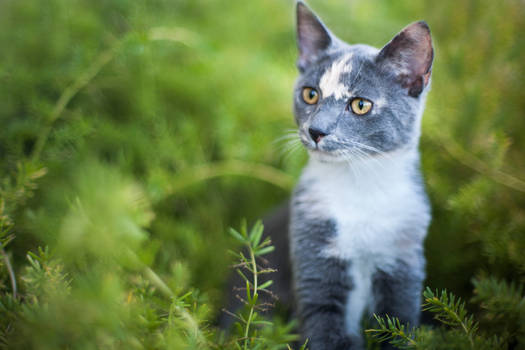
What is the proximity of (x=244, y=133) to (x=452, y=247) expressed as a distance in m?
0.92

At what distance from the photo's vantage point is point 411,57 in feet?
→ 3.04

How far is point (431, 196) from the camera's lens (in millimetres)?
1271

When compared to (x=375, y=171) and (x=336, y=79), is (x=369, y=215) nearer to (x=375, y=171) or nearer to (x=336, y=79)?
(x=375, y=171)

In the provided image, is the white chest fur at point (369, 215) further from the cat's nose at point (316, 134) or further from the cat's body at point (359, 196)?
the cat's nose at point (316, 134)

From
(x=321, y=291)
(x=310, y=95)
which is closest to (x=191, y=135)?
(x=310, y=95)

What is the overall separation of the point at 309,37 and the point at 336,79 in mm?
225

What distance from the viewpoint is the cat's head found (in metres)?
0.91

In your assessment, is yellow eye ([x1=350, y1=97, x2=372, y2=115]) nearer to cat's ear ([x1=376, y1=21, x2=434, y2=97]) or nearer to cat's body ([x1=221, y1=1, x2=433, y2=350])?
cat's body ([x1=221, y1=1, x2=433, y2=350])

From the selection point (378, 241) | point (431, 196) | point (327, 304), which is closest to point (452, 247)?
point (431, 196)

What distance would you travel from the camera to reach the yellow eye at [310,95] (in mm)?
1017

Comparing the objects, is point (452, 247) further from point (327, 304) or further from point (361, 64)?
point (361, 64)

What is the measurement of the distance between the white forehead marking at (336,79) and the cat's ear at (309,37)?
0.40 feet

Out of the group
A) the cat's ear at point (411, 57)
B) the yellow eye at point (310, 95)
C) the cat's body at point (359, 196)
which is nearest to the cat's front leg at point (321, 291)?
the cat's body at point (359, 196)

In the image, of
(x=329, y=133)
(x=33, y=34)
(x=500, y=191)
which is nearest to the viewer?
(x=329, y=133)
